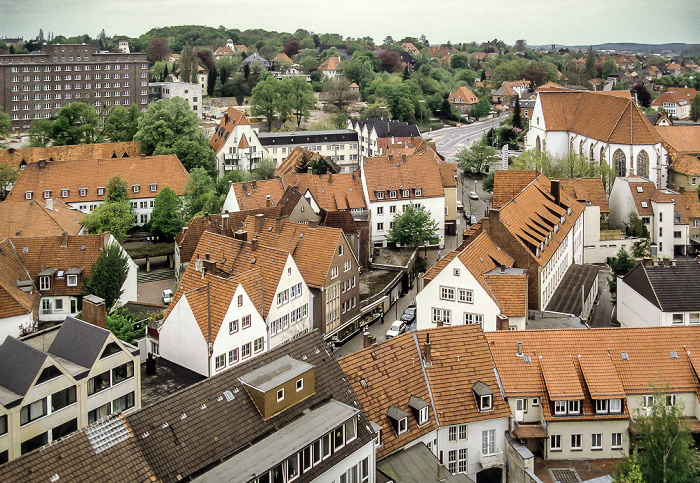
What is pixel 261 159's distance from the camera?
99562 mm

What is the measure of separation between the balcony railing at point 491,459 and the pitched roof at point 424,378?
5.31 feet

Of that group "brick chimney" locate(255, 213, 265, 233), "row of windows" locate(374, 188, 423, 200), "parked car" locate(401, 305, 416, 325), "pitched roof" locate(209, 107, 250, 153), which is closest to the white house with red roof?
"row of windows" locate(374, 188, 423, 200)

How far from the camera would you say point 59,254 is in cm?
5406

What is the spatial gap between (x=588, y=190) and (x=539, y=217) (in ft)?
55.6

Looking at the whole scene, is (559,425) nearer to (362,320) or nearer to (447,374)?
(447,374)

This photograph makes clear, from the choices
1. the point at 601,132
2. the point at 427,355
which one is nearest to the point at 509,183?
the point at 601,132

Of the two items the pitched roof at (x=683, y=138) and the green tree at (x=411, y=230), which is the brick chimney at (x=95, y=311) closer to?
the green tree at (x=411, y=230)

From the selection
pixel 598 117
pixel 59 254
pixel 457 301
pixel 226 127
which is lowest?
pixel 457 301

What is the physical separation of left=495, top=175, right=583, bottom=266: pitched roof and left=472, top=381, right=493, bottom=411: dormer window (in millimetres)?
17679

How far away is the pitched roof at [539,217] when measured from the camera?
5288 cm

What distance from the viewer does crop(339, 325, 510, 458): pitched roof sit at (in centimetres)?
3409

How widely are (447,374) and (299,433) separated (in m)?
A: 9.44

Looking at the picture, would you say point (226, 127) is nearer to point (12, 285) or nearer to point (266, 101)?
point (266, 101)

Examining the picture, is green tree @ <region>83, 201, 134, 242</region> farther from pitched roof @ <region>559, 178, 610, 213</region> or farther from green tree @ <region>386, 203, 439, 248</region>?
pitched roof @ <region>559, 178, 610, 213</region>
